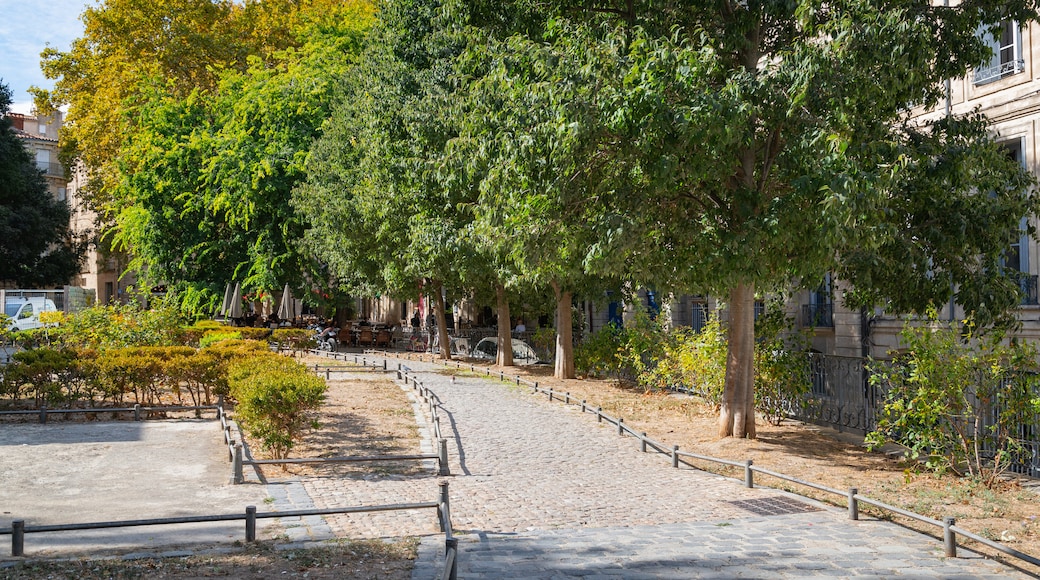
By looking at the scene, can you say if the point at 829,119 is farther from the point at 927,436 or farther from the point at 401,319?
the point at 401,319

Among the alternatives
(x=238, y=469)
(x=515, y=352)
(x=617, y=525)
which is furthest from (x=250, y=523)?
(x=515, y=352)

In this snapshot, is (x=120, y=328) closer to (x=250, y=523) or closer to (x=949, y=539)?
(x=250, y=523)

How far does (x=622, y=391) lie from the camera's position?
66.7 ft

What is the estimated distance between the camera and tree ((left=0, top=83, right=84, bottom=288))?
42.7 m

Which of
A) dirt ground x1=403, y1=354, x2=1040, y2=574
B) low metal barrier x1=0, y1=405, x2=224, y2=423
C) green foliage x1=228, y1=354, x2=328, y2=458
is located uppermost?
green foliage x1=228, y1=354, x2=328, y2=458

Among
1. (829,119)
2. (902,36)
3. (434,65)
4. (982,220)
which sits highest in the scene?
(434,65)

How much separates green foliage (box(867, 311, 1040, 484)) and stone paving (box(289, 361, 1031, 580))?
2.29 meters

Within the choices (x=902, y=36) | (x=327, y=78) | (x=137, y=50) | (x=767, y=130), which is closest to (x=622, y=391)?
(x=767, y=130)

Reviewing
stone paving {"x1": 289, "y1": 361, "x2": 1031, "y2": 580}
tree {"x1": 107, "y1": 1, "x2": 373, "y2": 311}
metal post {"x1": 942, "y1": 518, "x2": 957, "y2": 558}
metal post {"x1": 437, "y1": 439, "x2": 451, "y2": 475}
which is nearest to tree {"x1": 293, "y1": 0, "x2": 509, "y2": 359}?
tree {"x1": 107, "y1": 1, "x2": 373, "y2": 311}

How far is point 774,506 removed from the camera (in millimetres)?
9227

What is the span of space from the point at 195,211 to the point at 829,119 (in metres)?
29.0

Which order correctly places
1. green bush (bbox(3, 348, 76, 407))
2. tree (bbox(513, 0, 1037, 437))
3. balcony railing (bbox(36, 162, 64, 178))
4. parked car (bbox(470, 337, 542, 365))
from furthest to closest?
balcony railing (bbox(36, 162, 64, 178)) < parked car (bbox(470, 337, 542, 365)) < green bush (bbox(3, 348, 76, 407)) < tree (bbox(513, 0, 1037, 437))

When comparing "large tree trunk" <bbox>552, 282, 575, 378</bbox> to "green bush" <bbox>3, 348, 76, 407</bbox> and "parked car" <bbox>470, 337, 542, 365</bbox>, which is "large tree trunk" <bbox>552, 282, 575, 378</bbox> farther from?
"green bush" <bbox>3, 348, 76, 407</bbox>

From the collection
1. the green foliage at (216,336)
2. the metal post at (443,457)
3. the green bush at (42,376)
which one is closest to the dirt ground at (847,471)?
the metal post at (443,457)
